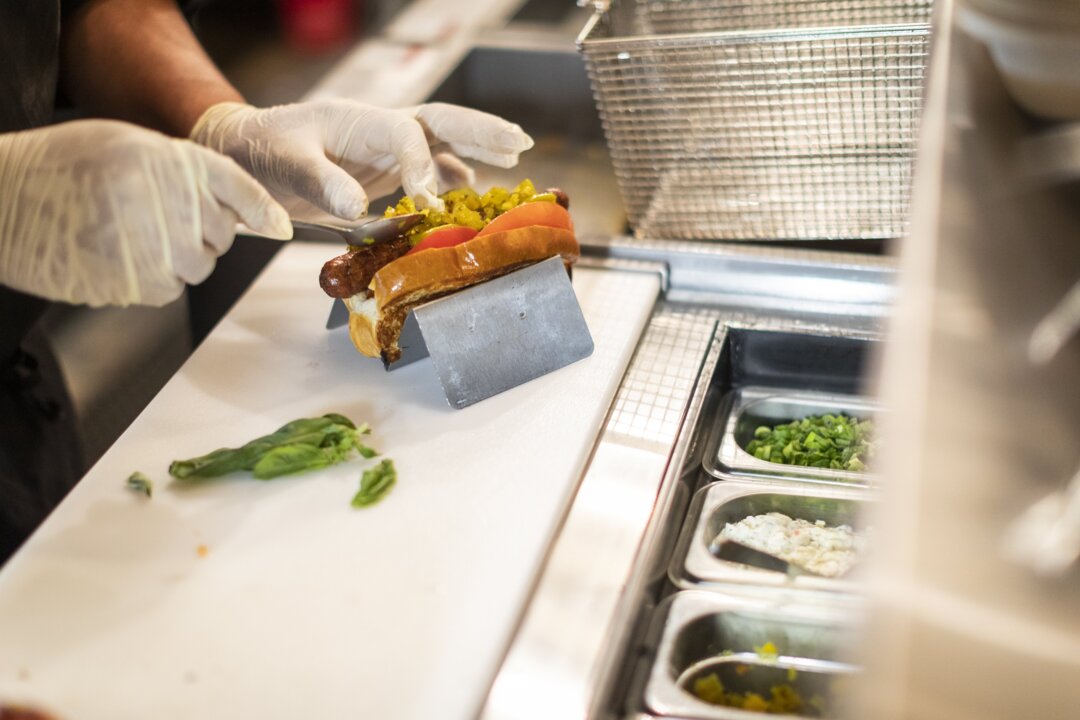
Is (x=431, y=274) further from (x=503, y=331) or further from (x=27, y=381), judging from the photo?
(x=27, y=381)

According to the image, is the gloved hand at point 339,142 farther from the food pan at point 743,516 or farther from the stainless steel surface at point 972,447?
the stainless steel surface at point 972,447

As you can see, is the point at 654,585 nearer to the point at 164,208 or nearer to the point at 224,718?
the point at 224,718

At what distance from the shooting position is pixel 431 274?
4.79 feet

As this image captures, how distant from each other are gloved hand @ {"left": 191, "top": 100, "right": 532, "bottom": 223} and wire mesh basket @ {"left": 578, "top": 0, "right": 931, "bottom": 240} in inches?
10.3

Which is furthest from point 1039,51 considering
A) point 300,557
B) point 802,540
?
point 300,557

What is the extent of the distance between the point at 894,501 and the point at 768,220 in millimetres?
1326

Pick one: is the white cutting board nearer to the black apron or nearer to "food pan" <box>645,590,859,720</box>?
"food pan" <box>645,590,859,720</box>

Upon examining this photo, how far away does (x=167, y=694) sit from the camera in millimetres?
1070

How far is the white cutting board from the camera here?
108 centimetres

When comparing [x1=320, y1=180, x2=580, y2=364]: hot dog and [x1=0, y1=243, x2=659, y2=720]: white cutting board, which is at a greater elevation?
[x1=320, y1=180, x2=580, y2=364]: hot dog

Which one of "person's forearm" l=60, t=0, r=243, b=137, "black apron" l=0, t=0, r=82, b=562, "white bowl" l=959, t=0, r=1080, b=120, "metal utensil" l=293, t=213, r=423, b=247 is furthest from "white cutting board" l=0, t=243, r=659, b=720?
"white bowl" l=959, t=0, r=1080, b=120

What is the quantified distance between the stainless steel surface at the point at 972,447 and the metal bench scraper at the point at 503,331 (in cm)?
73

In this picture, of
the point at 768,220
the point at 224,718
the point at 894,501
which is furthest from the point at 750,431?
the point at 894,501

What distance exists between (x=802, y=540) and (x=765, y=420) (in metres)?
0.34
